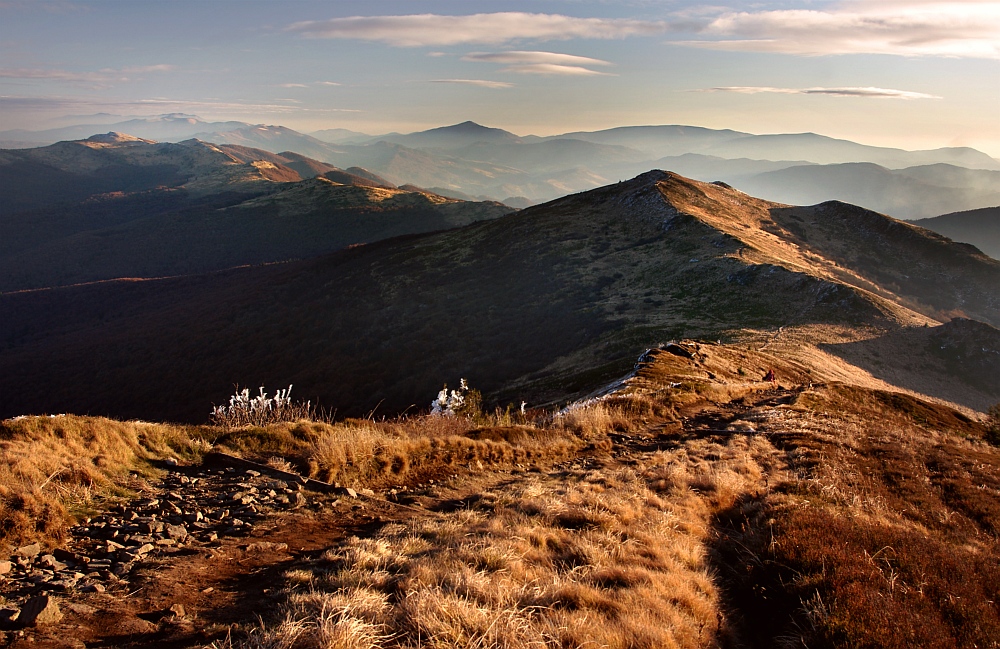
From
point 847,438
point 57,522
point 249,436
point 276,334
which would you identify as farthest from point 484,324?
point 57,522

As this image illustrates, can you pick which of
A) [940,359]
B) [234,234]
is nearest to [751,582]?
[940,359]

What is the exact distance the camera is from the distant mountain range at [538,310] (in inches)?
1439

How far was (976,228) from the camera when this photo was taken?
148250mm

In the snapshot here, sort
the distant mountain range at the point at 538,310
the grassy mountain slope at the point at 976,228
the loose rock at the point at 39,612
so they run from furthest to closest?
the grassy mountain slope at the point at 976,228
the distant mountain range at the point at 538,310
the loose rock at the point at 39,612

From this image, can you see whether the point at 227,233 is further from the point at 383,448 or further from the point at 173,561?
the point at 173,561

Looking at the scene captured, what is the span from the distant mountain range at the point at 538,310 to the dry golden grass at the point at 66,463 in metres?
18.6

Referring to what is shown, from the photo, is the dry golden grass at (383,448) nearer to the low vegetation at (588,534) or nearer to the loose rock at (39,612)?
the low vegetation at (588,534)

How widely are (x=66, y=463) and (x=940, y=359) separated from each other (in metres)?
45.3

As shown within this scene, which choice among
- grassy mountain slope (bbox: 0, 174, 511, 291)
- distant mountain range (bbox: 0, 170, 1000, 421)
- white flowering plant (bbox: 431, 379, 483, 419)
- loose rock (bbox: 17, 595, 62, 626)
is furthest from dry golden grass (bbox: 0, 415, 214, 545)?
grassy mountain slope (bbox: 0, 174, 511, 291)

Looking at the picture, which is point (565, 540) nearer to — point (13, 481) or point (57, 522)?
point (57, 522)

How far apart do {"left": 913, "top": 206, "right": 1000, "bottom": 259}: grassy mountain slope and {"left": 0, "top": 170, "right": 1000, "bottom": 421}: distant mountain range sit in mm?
114076

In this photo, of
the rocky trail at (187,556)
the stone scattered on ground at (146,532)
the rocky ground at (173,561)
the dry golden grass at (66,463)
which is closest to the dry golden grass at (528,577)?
the rocky trail at (187,556)

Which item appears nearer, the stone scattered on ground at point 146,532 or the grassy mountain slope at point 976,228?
the stone scattered on ground at point 146,532

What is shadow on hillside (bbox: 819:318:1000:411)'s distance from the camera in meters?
31.9
